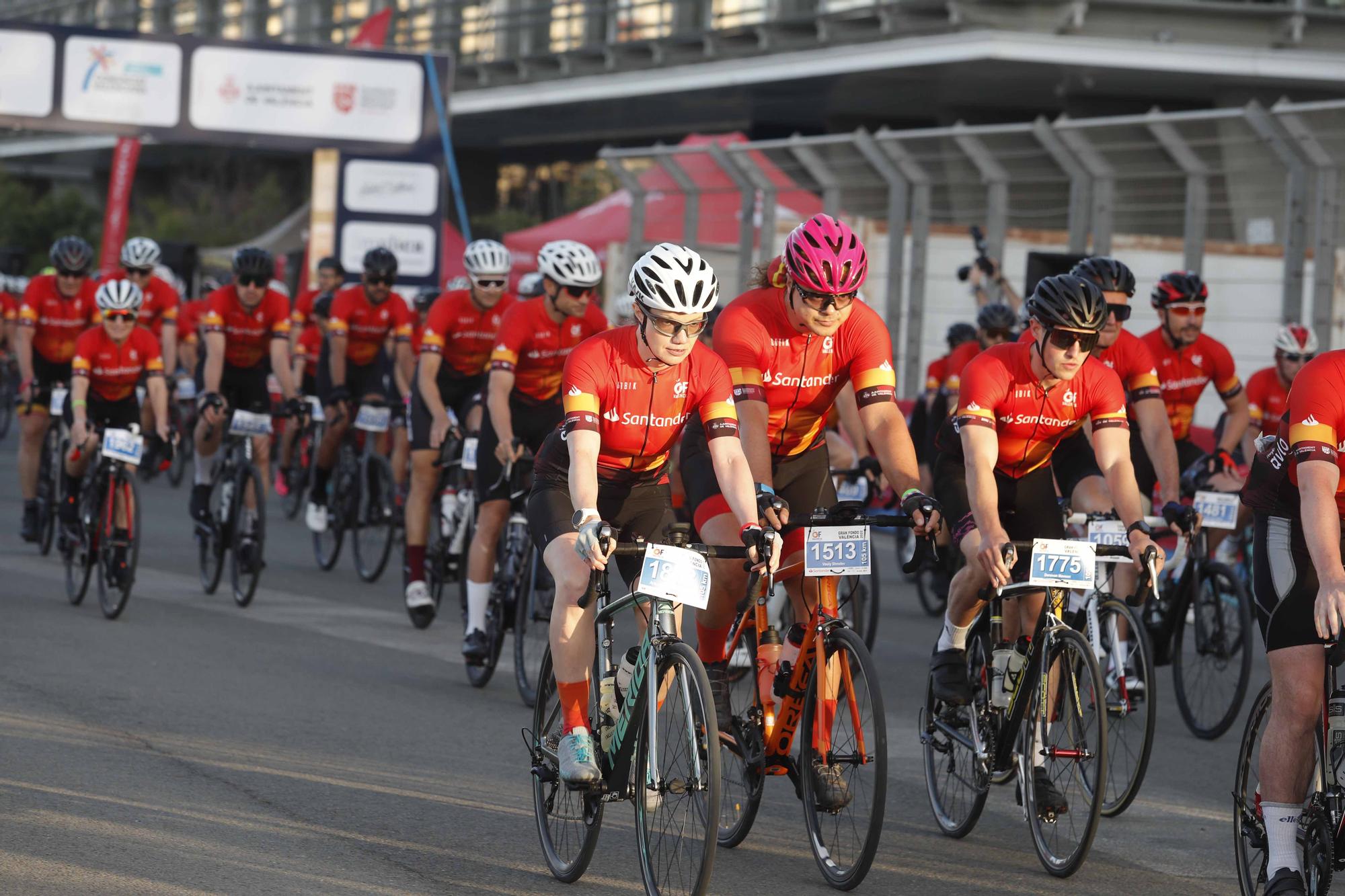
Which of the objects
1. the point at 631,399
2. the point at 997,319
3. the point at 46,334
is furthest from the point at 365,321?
the point at 631,399

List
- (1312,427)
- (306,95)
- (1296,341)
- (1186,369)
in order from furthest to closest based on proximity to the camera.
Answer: (306,95) → (1296,341) → (1186,369) → (1312,427)

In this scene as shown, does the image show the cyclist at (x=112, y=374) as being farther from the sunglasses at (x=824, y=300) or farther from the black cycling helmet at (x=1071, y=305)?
the black cycling helmet at (x=1071, y=305)

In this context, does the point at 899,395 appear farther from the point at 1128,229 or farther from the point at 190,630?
the point at 190,630

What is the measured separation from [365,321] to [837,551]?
28.1 feet

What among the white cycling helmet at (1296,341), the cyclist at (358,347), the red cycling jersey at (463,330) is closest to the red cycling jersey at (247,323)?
the cyclist at (358,347)

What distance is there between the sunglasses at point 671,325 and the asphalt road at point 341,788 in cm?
169

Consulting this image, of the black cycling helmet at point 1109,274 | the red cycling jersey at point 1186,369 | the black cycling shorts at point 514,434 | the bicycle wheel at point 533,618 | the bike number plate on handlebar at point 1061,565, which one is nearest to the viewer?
the bike number plate on handlebar at point 1061,565

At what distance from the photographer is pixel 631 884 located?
19.6ft

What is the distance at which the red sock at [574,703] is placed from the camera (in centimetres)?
585

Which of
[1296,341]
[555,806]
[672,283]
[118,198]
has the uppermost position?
[118,198]

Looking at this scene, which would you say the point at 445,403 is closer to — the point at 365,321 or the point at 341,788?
the point at 365,321

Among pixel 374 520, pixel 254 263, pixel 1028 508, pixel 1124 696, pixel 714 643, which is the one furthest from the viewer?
pixel 374 520

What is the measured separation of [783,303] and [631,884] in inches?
86.6

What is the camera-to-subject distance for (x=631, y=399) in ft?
19.8
